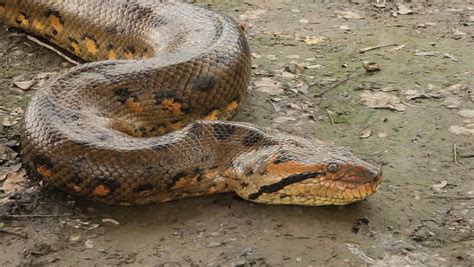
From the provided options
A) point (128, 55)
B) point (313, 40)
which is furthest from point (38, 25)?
point (313, 40)

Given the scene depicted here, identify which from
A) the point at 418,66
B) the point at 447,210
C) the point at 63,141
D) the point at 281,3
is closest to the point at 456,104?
the point at 418,66

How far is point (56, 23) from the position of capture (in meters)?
8.66

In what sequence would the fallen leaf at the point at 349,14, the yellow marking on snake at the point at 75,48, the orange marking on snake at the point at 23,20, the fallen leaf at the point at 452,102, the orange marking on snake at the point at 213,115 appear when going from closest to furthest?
the orange marking on snake at the point at 213,115 → the fallen leaf at the point at 452,102 → the yellow marking on snake at the point at 75,48 → the orange marking on snake at the point at 23,20 → the fallen leaf at the point at 349,14

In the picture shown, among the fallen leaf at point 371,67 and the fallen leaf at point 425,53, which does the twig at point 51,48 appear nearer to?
the fallen leaf at point 371,67

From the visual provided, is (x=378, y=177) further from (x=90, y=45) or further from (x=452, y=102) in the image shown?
(x=90, y=45)

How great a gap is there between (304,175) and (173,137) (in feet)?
3.66

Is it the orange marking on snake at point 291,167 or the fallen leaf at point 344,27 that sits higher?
the orange marking on snake at point 291,167

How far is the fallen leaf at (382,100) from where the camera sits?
772 centimetres

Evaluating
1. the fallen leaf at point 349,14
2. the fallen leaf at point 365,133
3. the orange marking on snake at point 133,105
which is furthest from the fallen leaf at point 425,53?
the orange marking on snake at point 133,105

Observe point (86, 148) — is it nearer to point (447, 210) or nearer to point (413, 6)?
point (447, 210)

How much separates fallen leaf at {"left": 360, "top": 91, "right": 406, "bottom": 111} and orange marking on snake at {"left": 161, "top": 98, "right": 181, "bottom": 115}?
196 cm

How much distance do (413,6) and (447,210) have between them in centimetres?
441

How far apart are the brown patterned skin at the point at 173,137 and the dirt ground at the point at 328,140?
0.62ft

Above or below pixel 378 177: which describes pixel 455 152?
below
